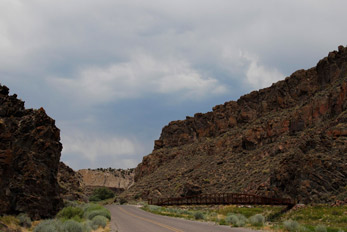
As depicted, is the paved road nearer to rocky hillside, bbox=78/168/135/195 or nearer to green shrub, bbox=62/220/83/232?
green shrub, bbox=62/220/83/232

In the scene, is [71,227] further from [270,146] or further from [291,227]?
[270,146]

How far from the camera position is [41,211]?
25266 millimetres

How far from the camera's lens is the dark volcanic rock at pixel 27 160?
2138 cm

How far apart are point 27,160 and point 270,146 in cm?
5153

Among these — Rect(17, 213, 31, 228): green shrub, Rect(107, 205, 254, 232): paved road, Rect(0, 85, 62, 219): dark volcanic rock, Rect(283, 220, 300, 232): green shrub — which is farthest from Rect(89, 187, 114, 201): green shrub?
Rect(283, 220, 300, 232): green shrub

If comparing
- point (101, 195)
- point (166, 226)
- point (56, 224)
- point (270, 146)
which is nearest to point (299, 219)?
point (166, 226)

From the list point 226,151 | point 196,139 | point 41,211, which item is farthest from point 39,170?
point 196,139

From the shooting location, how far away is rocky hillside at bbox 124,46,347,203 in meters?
37.2

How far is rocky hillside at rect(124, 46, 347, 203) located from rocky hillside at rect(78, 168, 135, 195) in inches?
1498

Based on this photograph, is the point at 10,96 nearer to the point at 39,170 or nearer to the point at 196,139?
the point at 39,170

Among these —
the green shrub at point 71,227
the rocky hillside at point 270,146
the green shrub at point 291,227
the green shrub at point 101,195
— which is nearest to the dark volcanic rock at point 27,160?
the green shrub at point 71,227

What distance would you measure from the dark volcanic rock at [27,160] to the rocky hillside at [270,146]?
25924 mm

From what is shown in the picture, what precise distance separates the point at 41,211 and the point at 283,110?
6672 cm

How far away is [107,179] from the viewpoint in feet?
517
